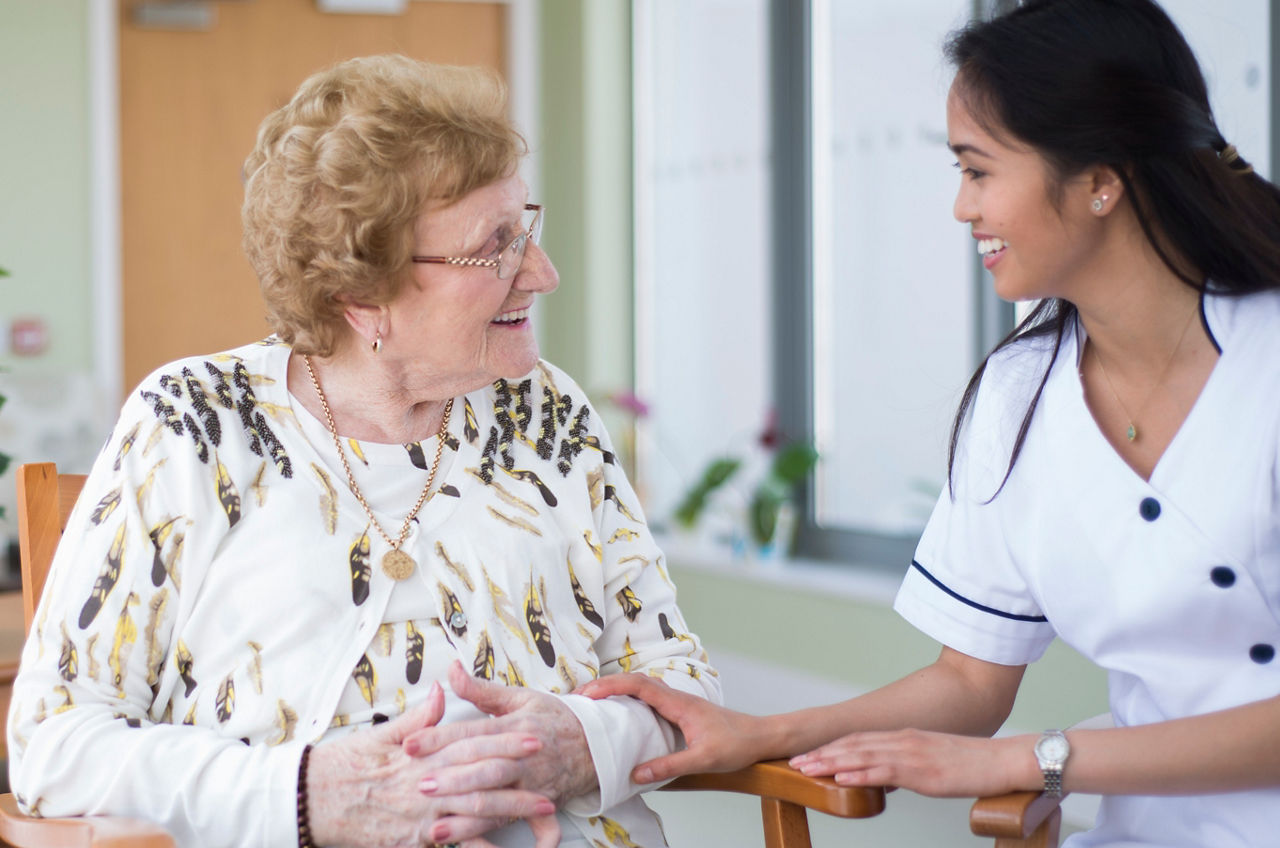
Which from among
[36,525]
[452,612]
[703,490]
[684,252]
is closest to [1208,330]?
[452,612]

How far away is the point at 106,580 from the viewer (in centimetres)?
135

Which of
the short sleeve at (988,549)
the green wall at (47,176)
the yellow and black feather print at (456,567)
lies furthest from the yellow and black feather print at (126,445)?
the green wall at (47,176)

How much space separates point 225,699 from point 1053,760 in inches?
35.1

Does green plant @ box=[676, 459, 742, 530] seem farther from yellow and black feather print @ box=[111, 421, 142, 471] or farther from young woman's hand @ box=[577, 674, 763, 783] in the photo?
yellow and black feather print @ box=[111, 421, 142, 471]

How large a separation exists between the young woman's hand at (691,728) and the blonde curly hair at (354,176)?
0.55 meters

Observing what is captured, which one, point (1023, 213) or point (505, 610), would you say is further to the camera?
point (505, 610)

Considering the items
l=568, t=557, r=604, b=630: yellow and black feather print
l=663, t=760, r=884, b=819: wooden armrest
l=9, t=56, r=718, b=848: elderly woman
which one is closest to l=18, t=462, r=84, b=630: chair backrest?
l=9, t=56, r=718, b=848: elderly woman

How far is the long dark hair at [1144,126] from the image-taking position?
1328 millimetres

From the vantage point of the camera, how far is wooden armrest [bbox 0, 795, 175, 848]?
1.16 m

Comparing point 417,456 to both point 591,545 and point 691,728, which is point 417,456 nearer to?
point 591,545

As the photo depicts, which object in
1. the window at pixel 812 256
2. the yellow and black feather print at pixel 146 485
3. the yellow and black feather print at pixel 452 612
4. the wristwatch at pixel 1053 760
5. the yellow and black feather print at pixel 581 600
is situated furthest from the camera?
the window at pixel 812 256

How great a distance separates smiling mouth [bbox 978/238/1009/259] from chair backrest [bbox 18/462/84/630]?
3.70 feet

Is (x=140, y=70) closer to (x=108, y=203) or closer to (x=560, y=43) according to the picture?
(x=108, y=203)

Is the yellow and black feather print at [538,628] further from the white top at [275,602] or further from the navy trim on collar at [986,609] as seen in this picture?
the navy trim on collar at [986,609]
